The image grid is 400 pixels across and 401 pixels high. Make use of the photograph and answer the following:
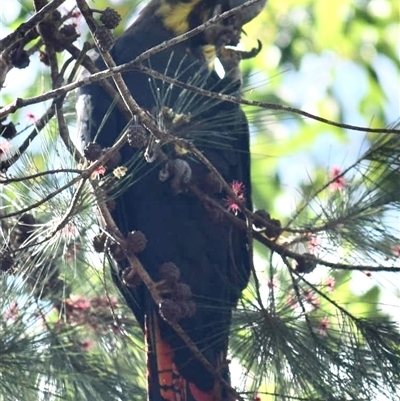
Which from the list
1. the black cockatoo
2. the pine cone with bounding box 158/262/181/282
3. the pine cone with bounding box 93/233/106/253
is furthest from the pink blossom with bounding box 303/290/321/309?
the pine cone with bounding box 93/233/106/253

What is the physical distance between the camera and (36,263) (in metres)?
1.86

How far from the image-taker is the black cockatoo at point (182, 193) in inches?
76.8

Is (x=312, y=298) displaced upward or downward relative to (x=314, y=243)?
downward

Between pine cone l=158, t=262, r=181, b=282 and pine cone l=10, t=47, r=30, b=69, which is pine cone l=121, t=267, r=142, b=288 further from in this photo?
pine cone l=10, t=47, r=30, b=69

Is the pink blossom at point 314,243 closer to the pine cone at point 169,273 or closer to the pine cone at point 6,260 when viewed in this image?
the pine cone at point 169,273

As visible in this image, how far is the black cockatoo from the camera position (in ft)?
6.40

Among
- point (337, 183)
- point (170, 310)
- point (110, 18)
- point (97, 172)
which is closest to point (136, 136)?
point (97, 172)

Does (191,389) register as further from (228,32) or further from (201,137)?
(228,32)

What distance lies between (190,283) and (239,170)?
0.30 m

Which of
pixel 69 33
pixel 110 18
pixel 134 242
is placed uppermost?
pixel 69 33

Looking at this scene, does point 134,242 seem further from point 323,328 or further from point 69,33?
point 69,33

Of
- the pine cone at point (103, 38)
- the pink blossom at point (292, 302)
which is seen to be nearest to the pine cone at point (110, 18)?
the pine cone at point (103, 38)

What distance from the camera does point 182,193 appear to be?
223cm

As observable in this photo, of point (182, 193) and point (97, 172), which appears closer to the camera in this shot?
point (97, 172)
